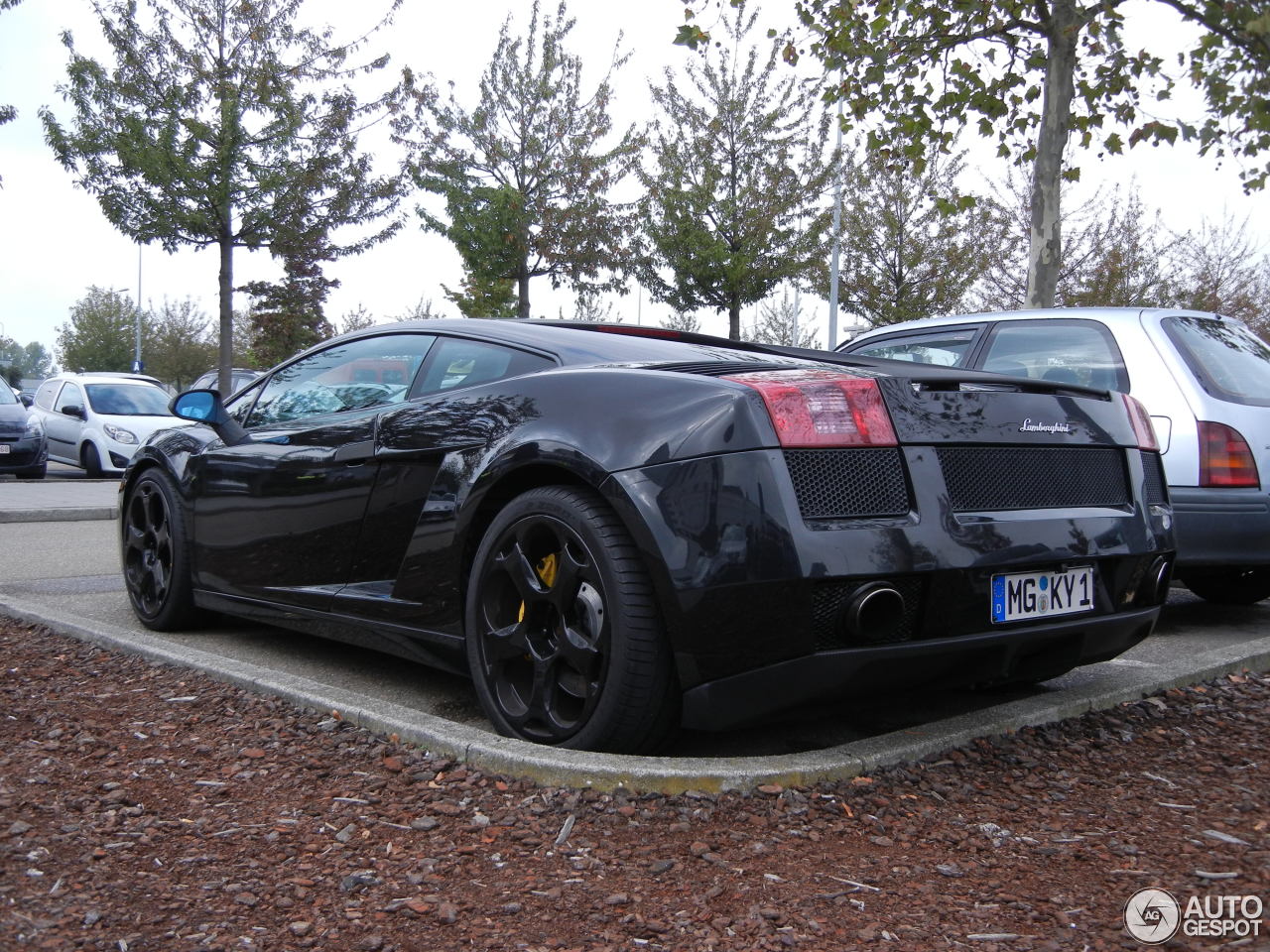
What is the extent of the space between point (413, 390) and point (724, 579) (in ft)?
5.29

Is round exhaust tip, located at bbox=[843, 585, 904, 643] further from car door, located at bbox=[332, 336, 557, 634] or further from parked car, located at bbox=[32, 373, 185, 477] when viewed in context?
parked car, located at bbox=[32, 373, 185, 477]

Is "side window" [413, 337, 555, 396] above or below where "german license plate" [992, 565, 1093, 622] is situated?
above

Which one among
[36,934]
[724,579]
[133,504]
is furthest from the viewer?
[133,504]

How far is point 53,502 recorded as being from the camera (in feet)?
39.3

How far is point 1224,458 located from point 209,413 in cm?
430

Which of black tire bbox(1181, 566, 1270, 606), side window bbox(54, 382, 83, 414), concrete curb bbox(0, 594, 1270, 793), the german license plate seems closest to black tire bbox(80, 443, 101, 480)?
side window bbox(54, 382, 83, 414)

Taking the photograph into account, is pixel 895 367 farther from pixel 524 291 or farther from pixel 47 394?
pixel 524 291

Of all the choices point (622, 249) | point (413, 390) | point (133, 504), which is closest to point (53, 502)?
point (133, 504)

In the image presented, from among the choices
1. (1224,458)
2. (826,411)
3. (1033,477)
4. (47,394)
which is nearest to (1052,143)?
(1224,458)

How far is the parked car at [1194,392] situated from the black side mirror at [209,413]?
12.2ft

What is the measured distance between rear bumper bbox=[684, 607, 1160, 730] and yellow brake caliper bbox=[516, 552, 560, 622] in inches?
20.8

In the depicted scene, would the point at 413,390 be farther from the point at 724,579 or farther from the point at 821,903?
the point at 821,903

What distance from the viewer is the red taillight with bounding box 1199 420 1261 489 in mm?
5152

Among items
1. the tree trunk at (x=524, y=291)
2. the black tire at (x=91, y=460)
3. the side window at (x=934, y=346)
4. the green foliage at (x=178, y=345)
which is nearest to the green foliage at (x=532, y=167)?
the tree trunk at (x=524, y=291)
